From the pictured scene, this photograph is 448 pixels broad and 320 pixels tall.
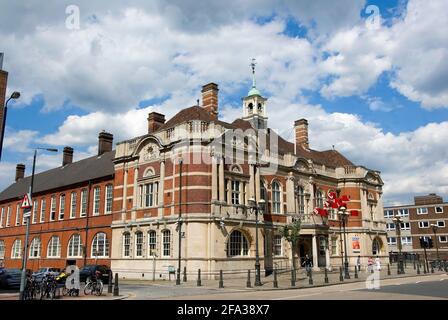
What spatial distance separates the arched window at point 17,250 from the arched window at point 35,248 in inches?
101

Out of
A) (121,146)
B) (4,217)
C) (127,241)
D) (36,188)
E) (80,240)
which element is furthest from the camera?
(4,217)

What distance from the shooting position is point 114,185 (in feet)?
123

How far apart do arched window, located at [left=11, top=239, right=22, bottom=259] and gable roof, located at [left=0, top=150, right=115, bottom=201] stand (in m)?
5.61

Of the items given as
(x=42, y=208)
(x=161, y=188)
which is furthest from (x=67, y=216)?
Result: (x=161, y=188)

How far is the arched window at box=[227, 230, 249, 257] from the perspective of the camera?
31391mm

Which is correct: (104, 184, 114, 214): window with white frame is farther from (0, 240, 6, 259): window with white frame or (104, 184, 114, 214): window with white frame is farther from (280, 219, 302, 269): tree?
(0, 240, 6, 259): window with white frame

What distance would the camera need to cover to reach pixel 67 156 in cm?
5469

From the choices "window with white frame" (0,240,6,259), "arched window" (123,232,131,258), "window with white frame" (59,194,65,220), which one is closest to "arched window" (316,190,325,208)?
"arched window" (123,232,131,258)

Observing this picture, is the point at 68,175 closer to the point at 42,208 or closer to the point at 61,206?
the point at 61,206

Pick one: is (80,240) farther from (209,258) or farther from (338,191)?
(338,191)

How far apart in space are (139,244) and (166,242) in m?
3.43

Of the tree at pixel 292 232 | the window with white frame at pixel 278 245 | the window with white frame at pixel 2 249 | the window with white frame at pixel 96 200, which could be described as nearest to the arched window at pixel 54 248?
the window with white frame at pixel 96 200
